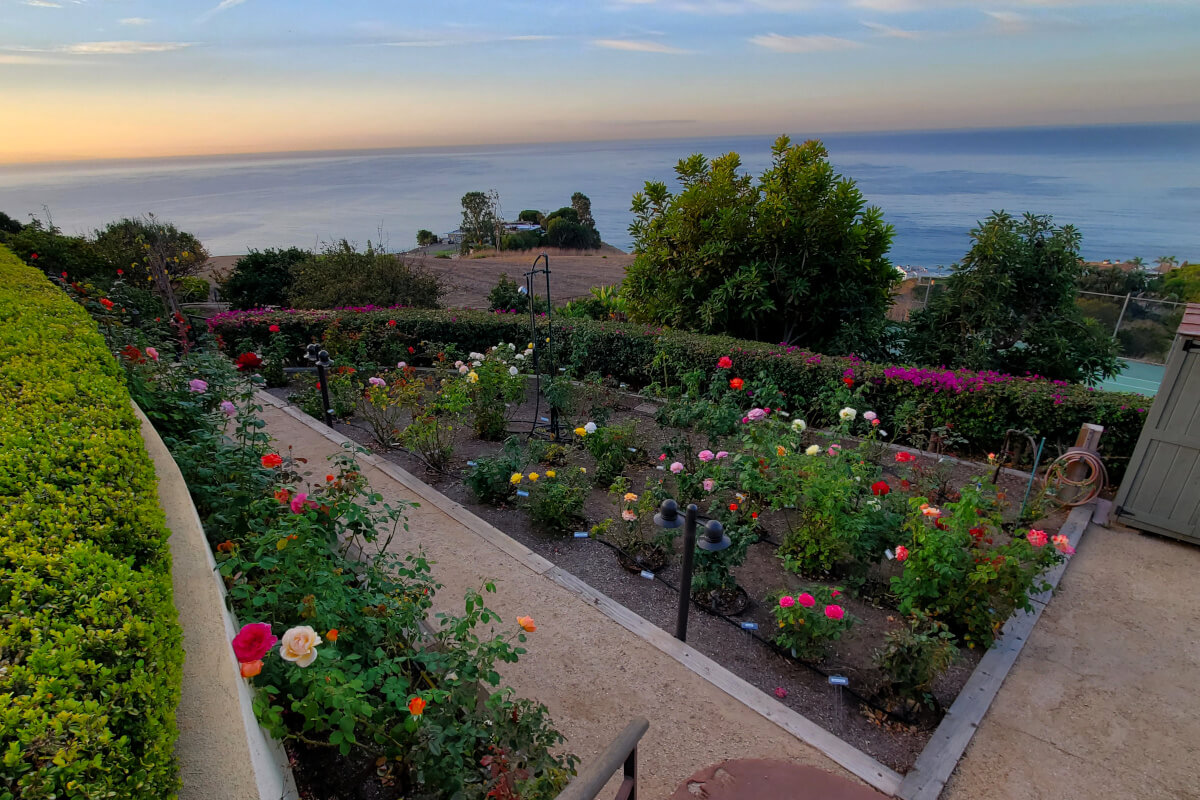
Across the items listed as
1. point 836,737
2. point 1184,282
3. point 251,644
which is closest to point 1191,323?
point 836,737

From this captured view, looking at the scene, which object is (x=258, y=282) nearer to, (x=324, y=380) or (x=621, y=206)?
(x=324, y=380)

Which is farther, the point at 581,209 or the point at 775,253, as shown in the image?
the point at 581,209

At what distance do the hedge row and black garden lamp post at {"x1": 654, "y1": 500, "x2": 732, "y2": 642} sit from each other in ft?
10.8

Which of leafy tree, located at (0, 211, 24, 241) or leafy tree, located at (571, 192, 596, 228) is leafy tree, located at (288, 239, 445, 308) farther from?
leafy tree, located at (571, 192, 596, 228)

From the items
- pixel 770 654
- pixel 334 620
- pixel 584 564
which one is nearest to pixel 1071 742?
pixel 770 654

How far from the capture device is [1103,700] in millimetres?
3088

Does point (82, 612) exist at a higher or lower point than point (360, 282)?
higher

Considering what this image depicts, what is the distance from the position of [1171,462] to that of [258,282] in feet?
58.9

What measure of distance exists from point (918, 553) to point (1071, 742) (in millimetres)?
1065

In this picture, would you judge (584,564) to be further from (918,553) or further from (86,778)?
(86,778)

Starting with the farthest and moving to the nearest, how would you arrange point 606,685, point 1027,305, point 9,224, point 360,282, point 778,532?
point 9,224
point 360,282
point 1027,305
point 778,532
point 606,685

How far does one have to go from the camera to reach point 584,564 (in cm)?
423

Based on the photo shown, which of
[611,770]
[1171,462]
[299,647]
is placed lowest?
[1171,462]

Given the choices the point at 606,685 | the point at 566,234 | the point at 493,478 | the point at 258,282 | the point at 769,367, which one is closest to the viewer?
the point at 606,685
